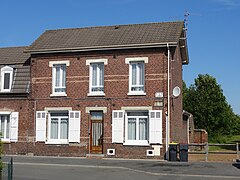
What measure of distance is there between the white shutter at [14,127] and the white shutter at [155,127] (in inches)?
349

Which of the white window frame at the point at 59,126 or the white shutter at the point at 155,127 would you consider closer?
the white shutter at the point at 155,127

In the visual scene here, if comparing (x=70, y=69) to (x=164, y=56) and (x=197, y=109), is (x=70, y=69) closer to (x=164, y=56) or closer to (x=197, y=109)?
(x=164, y=56)

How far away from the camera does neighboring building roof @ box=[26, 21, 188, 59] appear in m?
24.8

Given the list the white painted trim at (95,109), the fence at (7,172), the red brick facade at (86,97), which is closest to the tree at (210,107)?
the red brick facade at (86,97)

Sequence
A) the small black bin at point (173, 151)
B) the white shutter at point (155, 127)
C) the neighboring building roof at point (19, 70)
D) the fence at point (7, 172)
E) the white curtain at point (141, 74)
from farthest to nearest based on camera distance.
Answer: the neighboring building roof at point (19, 70) < the white curtain at point (141, 74) < the white shutter at point (155, 127) < the small black bin at point (173, 151) < the fence at point (7, 172)

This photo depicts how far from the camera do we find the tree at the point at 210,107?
54.4 meters

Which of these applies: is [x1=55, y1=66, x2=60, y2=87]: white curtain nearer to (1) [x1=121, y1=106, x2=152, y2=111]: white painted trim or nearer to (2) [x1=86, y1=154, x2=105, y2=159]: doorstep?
(1) [x1=121, y1=106, x2=152, y2=111]: white painted trim

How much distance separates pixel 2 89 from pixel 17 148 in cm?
408

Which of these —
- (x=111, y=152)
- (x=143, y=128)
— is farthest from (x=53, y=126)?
(x=143, y=128)

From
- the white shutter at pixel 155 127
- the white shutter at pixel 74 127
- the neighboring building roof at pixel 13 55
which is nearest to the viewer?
the white shutter at pixel 155 127

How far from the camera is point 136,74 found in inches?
980

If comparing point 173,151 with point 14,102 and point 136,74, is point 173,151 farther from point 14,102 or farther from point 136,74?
point 14,102

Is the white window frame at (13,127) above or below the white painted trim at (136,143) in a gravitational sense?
above

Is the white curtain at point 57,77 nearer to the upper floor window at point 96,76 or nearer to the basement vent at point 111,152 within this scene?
the upper floor window at point 96,76
